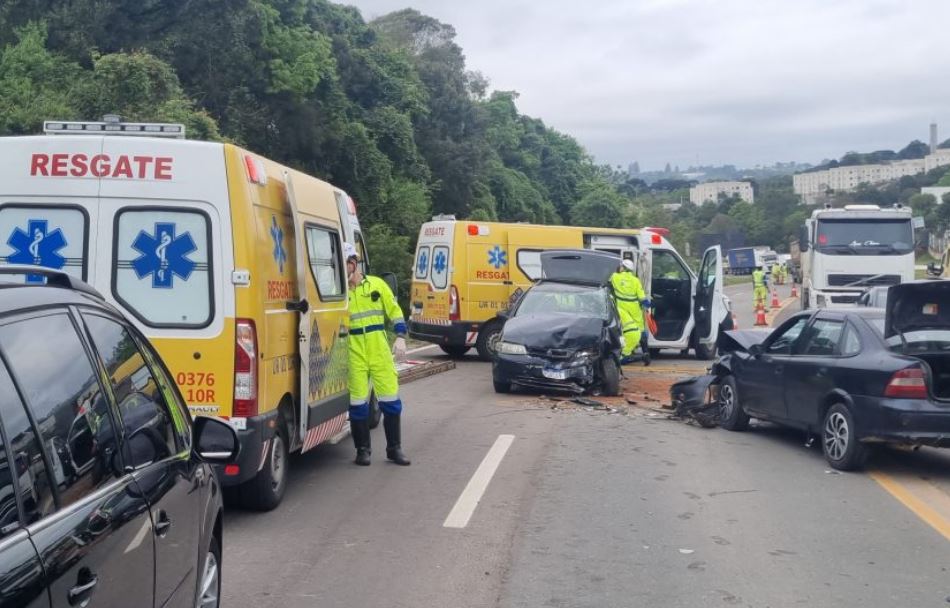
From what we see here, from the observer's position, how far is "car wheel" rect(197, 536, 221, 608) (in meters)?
4.57

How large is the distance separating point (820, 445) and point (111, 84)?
66.6 feet

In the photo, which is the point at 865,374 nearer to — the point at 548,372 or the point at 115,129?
the point at 548,372

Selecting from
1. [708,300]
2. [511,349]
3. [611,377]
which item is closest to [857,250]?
[708,300]

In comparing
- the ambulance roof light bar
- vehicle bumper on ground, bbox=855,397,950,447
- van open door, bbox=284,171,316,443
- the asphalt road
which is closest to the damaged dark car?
the asphalt road

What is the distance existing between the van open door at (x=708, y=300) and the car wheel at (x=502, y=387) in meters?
6.37

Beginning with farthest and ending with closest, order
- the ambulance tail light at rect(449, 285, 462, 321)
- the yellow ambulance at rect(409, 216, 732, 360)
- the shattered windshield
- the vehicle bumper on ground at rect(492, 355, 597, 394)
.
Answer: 1. the yellow ambulance at rect(409, 216, 732, 360)
2. the ambulance tail light at rect(449, 285, 462, 321)
3. the shattered windshield
4. the vehicle bumper on ground at rect(492, 355, 597, 394)

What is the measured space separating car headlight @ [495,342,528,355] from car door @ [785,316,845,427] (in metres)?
4.64

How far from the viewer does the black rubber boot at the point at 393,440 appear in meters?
9.78

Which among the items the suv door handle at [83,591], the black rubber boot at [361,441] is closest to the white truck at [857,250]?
the black rubber boot at [361,441]

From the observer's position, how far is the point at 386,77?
45.0m

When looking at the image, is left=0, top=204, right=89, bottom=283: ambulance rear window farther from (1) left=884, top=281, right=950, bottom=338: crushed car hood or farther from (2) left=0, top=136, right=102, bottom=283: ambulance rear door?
(1) left=884, top=281, right=950, bottom=338: crushed car hood

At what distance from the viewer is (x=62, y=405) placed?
125 inches

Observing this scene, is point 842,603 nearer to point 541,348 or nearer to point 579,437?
point 579,437

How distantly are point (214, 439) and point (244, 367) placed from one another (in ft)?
8.78
